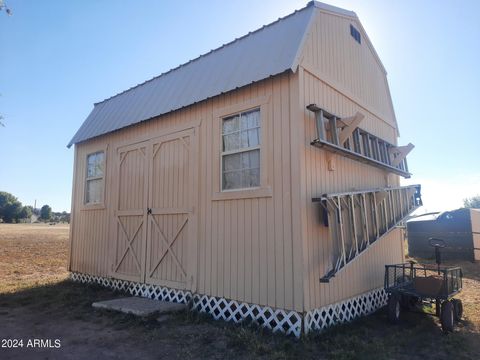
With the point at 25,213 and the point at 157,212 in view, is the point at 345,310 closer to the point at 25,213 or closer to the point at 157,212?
the point at 157,212

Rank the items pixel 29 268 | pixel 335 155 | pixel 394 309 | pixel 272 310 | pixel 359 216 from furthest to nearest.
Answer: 1. pixel 29 268
2. pixel 359 216
3. pixel 335 155
4. pixel 394 309
5. pixel 272 310

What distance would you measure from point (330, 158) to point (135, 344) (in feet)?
13.9

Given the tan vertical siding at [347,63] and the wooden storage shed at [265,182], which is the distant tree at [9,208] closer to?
the wooden storage shed at [265,182]

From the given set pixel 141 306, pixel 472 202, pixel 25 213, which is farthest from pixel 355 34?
pixel 25 213

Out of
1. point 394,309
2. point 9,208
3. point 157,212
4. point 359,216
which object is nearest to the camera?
point 394,309

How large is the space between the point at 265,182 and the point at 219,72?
2590mm

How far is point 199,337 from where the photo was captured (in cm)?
517

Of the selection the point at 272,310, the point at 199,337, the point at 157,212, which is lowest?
the point at 199,337

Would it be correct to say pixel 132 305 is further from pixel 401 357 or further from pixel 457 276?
pixel 457 276

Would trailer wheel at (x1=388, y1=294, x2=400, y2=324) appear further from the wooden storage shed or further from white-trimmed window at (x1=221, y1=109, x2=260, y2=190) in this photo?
white-trimmed window at (x1=221, y1=109, x2=260, y2=190)

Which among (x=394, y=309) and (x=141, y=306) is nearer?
(x=394, y=309)

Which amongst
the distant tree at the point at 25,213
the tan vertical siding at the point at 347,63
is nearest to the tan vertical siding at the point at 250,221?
the tan vertical siding at the point at 347,63

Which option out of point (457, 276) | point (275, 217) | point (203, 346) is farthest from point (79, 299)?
point (457, 276)

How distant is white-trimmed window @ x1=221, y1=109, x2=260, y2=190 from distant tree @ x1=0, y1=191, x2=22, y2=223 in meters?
75.8
